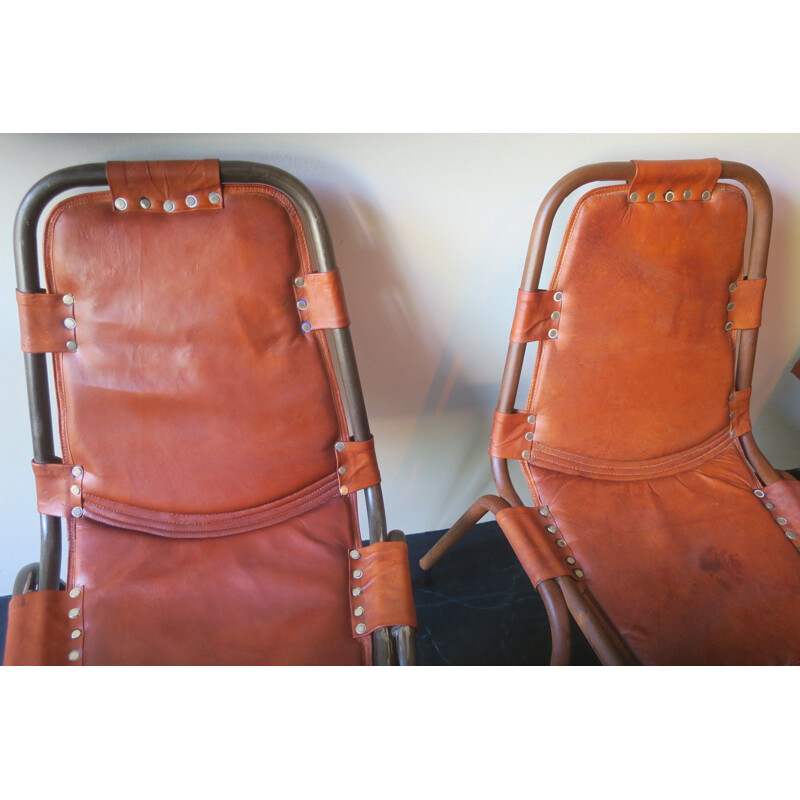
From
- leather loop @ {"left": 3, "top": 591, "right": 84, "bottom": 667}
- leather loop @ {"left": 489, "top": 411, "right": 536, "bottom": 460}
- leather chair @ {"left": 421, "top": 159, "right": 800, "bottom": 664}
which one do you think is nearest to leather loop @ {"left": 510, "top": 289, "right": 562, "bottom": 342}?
leather chair @ {"left": 421, "top": 159, "right": 800, "bottom": 664}

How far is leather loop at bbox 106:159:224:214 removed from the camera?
0.83 metres

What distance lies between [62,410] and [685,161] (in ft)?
3.50

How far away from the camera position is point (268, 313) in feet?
3.09

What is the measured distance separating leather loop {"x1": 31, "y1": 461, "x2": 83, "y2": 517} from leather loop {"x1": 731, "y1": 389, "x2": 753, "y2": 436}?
3.90 ft

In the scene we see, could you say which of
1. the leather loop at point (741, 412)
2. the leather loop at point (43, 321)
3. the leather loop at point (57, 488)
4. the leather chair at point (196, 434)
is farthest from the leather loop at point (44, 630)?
the leather loop at point (741, 412)

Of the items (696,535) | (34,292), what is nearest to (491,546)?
(696,535)

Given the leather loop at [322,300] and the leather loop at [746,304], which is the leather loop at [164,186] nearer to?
the leather loop at [322,300]

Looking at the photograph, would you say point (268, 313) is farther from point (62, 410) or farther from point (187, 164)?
point (62, 410)

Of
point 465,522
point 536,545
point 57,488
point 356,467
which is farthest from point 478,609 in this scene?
point 57,488

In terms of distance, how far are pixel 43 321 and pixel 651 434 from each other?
3.43 feet

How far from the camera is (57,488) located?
928 mm

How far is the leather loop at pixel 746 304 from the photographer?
110 cm

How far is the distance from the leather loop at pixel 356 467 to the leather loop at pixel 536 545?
24 centimetres

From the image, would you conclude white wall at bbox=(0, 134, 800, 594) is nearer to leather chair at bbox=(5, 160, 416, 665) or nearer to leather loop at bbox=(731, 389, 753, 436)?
leather chair at bbox=(5, 160, 416, 665)
